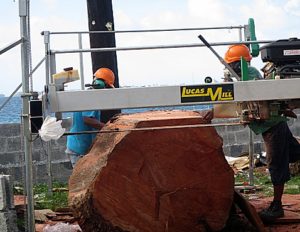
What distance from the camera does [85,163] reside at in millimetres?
5293

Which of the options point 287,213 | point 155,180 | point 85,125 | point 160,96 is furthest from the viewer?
point 85,125

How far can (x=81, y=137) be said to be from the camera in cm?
691

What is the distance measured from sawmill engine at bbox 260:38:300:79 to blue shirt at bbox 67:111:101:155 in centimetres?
258

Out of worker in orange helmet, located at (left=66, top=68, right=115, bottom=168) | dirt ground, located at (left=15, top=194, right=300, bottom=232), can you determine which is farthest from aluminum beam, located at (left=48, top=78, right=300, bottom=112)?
worker in orange helmet, located at (left=66, top=68, right=115, bottom=168)

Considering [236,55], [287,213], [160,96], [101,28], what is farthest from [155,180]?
[101,28]

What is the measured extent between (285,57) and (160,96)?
1.09 meters

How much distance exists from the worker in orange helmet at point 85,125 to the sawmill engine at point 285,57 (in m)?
2.34

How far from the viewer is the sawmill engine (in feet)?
14.9

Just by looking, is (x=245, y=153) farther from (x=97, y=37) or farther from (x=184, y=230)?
(x=184, y=230)

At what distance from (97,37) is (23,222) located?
4151 mm

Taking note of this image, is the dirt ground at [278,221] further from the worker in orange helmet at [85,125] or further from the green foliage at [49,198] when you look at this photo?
the worker in orange helmet at [85,125]

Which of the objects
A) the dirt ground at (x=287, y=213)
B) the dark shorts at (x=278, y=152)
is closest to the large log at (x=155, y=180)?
the dirt ground at (x=287, y=213)

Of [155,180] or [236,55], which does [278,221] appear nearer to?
[155,180]

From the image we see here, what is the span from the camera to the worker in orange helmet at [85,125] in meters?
6.54
